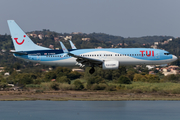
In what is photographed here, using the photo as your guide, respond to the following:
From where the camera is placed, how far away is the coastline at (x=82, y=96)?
289ft

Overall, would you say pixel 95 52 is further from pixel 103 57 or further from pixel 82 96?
pixel 82 96

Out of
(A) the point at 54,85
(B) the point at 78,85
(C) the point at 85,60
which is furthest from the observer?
(A) the point at 54,85

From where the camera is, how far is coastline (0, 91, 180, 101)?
88.0 meters

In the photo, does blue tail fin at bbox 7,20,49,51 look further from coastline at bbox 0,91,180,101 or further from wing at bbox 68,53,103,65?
coastline at bbox 0,91,180,101

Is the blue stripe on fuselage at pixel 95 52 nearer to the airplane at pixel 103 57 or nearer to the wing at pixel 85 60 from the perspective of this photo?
the airplane at pixel 103 57

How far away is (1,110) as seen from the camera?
7344 cm

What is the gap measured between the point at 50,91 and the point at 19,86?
14.3 metres

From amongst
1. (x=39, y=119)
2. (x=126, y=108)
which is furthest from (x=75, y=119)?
(x=126, y=108)

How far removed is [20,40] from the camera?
211 feet

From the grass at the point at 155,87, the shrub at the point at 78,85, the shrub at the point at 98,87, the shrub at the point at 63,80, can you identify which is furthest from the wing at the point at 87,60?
the shrub at the point at 63,80

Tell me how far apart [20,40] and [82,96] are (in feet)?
114

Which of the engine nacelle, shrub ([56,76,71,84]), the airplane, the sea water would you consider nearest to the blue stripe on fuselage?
the airplane

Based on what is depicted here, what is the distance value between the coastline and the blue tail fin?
28.4 metres

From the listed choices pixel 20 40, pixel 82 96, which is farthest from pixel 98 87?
pixel 20 40
